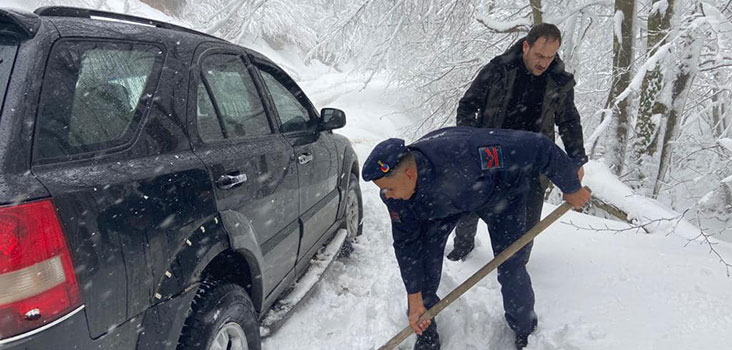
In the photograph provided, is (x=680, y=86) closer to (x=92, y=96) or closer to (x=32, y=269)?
(x=92, y=96)

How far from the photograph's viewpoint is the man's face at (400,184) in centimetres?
202

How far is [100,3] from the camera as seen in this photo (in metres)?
12.4

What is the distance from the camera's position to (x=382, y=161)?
196cm

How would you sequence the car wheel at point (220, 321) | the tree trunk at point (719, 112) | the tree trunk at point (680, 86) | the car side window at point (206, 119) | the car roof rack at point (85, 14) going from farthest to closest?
the tree trunk at point (719, 112) < the tree trunk at point (680, 86) < the car side window at point (206, 119) < the car wheel at point (220, 321) < the car roof rack at point (85, 14)

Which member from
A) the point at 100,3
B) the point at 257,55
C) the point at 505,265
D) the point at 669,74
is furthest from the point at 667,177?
the point at 100,3

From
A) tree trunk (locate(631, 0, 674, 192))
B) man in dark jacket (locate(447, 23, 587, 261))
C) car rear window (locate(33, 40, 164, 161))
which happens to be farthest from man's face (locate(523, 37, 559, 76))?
tree trunk (locate(631, 0, 674, 192))

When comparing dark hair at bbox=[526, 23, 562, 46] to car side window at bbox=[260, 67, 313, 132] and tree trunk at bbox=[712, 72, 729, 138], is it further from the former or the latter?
tree trunk at bbox=[712, 72, 729, 138]

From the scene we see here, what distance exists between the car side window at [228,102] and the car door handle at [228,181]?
7.8 inches

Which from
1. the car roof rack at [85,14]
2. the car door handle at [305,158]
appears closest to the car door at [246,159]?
the car door handle at [305,158]

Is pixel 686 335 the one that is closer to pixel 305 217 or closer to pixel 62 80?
pixel 305 217

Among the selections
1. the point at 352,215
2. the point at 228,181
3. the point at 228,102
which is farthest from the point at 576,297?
the point at 228,102

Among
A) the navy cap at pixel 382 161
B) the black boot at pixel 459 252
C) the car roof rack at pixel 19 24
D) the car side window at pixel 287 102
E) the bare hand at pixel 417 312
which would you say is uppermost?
the car roof rack at pixel 19 24

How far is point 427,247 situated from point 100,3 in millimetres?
12991

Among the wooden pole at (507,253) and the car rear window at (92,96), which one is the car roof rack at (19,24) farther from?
the wooden pole at (507,253)
